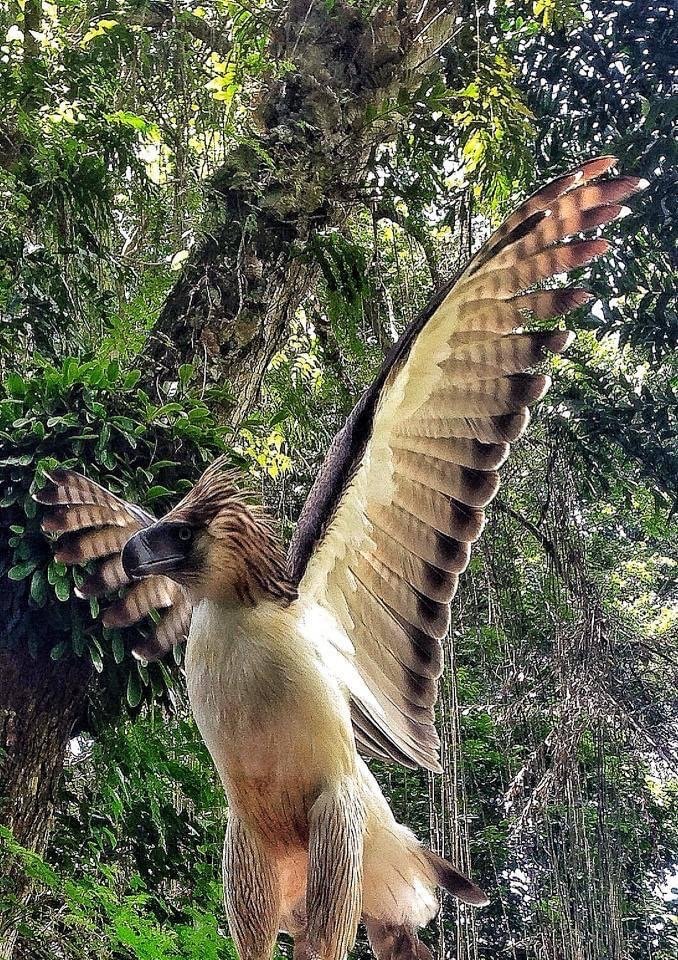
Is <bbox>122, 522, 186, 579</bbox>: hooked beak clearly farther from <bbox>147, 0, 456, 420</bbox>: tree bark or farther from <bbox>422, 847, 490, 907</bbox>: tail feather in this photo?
<bbox>147, 0, 456, 420</bbox>: tree bark

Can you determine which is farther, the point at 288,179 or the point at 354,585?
the point at 288,179

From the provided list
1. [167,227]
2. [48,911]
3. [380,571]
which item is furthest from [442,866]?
[167,227]

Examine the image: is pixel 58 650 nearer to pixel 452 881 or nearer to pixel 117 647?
pixel 117 647

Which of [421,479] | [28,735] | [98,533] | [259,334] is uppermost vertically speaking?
[259,334]

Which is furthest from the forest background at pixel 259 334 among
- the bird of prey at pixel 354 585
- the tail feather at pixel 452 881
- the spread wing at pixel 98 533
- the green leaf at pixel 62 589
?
the tail feather at pixel 452 881

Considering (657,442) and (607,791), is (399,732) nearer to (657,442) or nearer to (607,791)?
(657,442)

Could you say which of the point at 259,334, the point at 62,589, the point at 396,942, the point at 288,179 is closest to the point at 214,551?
the point at 396,942

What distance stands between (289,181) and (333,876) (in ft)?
5.13

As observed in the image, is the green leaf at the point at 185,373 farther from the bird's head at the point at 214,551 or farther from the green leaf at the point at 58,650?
the bird's head at the point at 214,551

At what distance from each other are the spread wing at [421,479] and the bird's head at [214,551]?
0.29 feet

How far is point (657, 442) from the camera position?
9.29 feet

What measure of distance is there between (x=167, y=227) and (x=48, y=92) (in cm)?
51

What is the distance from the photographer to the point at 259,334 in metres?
2.03

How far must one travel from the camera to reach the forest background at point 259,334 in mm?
1655
